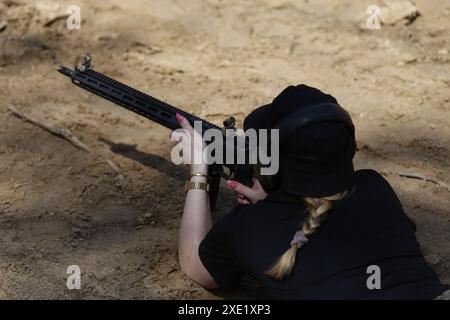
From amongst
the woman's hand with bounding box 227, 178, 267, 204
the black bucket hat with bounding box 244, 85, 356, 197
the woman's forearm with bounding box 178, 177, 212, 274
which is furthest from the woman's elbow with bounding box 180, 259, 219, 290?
the black bucket hat with bounding box 244, 85, 356, 197

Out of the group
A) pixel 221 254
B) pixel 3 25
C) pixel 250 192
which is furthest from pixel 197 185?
pixel 3 25

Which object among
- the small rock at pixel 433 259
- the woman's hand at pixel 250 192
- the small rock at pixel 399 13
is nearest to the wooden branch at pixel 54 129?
the woman's hand at pixel 250 192

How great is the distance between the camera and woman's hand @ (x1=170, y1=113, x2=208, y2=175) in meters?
3.18

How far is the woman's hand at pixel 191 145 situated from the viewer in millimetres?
3176

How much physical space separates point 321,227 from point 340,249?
105mm

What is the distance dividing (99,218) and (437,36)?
3.13 m

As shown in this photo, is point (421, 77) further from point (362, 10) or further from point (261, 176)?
point (261, 176)

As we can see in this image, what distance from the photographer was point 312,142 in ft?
7.68

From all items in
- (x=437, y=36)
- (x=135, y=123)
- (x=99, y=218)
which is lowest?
(x=99, y=218)

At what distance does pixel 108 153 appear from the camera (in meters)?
4.11

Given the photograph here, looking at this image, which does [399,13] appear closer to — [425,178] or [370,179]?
[425,178]

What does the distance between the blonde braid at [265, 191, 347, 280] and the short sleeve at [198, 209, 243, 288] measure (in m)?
0.27

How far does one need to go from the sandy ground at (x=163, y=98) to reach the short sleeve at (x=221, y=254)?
0.76 ft
